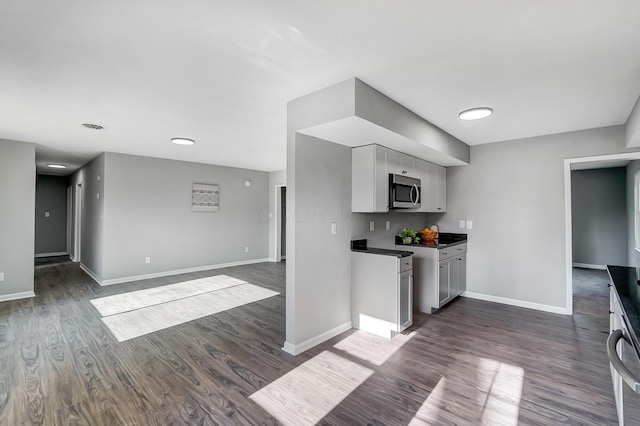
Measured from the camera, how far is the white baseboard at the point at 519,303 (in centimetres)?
387

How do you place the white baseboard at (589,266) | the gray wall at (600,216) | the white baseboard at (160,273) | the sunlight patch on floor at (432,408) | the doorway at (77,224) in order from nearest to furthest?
1. the sunlight patch on floor at (432,408)
2. the white baseboard at (160,273)
3. the gray wall at (600,216)
4. the white baseboard at (589,266)
5. the doorway at (77,224)

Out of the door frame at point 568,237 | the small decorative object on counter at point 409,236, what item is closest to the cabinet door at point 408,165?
the small decorative object on counter at point 409,236

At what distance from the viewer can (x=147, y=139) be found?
4.39 m

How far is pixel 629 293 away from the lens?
5.78 feet

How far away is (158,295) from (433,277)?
4049 millimetres

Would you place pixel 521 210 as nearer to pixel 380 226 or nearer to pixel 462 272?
pixel 462 272

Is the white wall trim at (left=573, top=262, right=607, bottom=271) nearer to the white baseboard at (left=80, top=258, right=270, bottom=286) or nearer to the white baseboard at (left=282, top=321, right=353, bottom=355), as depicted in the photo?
the white baseboard at (left=282, top=321, right=353, bottom=355)

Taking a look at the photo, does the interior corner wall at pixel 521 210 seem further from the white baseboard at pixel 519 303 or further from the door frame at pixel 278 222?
the door frame at pixel 278 222

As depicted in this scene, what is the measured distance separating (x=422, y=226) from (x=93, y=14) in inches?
185

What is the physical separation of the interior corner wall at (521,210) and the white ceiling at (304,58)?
19.1 inches

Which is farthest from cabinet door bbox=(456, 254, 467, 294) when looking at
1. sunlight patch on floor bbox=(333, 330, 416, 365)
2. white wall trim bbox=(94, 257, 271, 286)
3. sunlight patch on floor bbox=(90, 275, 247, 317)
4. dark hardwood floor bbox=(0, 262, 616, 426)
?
white wall trim bbox=(94, 257, 271, 286)

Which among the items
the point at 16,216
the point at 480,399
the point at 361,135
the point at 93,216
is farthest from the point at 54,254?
the point at 480,399

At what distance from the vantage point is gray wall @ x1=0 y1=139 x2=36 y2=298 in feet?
14.2

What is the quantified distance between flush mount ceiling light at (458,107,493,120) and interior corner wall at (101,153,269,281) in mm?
5295
